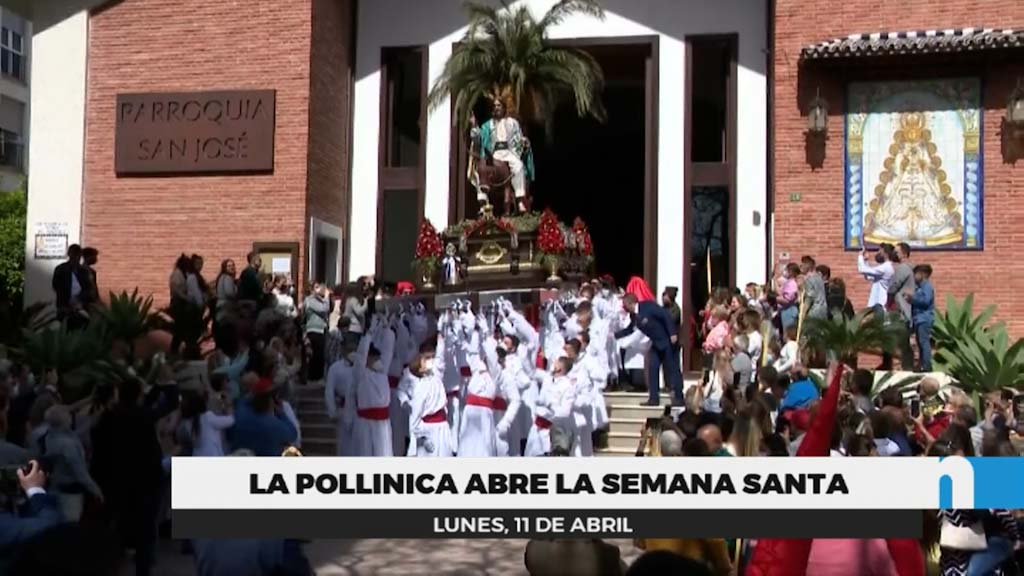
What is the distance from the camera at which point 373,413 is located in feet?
40.3

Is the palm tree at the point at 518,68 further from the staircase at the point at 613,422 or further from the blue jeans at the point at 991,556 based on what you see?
the blue jeans at the point at 991,556

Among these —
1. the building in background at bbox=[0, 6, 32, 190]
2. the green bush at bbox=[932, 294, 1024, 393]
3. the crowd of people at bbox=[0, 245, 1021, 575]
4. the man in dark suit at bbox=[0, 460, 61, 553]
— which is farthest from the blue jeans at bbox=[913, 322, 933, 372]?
the building in background at bbox=[0, 6, 32, 190]

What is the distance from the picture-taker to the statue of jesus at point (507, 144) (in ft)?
62.8

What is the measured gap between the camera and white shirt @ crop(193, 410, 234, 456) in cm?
925

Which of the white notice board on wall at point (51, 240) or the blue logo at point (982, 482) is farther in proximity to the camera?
the white notice board on wall at point (51, 240)

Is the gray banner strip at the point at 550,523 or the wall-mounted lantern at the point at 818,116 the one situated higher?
the wall-mounted lantern at the point at 818,116

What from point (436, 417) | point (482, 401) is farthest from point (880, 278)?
point (436, 417)

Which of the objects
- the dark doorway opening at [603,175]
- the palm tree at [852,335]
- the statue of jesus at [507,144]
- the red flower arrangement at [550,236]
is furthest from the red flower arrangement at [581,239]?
the dark doorway opening at [603,175]

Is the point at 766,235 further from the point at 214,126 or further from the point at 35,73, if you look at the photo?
the point at 35,73

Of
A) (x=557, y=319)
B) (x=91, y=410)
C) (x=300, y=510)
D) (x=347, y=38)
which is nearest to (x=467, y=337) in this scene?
(x=557, y=319)

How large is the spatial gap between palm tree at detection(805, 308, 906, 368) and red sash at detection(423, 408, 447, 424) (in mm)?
4739

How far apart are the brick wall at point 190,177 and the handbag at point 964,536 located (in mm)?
14222

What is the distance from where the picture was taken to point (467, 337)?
13.4 m

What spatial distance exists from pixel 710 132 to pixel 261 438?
14480 mm
